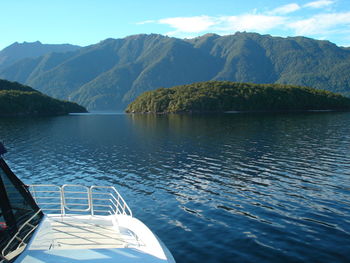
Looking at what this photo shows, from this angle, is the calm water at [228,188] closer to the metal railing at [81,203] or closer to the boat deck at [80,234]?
the metal railing at [81,203]

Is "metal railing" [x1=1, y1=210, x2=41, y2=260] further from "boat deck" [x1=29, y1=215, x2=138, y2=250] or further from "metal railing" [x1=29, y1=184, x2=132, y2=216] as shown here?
"metal railing" [x1=29, y1=184, x2=132, y2=216]

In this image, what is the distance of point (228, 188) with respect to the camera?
3344cm

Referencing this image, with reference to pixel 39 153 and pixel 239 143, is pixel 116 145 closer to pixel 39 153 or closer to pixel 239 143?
pixel 39 153

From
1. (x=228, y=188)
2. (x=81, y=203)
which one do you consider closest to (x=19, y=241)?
(x=81, y=203)

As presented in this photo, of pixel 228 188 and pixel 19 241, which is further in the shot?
pixel 228 188

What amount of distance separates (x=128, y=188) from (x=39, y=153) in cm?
3380

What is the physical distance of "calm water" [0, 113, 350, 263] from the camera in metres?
20.0

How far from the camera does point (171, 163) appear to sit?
48.5 meters

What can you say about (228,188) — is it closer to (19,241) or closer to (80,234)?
(80,234)

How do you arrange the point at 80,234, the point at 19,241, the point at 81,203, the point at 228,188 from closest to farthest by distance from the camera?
the point at 19,241, the point at 80,234, the point at 81,203, the point at 228,188

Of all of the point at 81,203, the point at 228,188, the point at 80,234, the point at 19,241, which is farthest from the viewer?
the point at 228,188

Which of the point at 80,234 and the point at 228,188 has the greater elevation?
the point at 80,234

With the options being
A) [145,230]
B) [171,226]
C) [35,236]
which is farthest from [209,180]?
[35,236]

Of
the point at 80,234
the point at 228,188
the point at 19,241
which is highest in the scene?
the point at 19,241
